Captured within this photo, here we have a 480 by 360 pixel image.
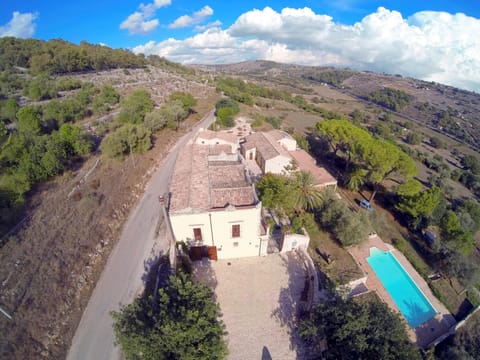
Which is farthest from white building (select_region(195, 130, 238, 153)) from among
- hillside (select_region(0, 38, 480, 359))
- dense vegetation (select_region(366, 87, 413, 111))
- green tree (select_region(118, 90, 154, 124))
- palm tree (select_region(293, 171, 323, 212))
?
dense vegetation (select_region(366, 87, 413, 111))

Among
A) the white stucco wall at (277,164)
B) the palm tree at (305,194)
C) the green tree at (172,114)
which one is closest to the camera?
the palm tree at (305,194)

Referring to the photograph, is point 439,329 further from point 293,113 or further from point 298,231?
point 293,113

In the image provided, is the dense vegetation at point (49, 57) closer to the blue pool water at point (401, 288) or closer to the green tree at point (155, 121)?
the green tree at point (155, 121)

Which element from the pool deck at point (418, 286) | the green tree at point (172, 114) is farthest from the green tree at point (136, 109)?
the pool deck at point (418, 286)

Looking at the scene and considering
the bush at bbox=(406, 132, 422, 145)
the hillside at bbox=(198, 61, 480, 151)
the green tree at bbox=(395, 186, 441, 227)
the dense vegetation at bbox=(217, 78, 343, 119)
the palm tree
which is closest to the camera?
the palm tree

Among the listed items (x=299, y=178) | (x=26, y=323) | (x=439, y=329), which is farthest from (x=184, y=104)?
(x=439, y=329)

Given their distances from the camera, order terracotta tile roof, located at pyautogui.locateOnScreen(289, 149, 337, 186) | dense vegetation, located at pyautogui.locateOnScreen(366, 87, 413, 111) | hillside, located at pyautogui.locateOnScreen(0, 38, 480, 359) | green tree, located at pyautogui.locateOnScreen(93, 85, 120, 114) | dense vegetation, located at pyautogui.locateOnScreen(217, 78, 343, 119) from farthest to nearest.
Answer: dense vegetation, located at pyautogui.locateOnScreen(366, 87, 413, 111) → dense vegetation, located at pyautogui.locateOnScreen(217, 78, 343, 119) → green tree, located at pyautogui.locateOnScreen(93, 85, 120, 114) → terracotta tile roof, located at pyautogui.locateOnScreen(289, 149, 337, 186) → hillside, located at pyautogui.locateOnScreen(0, 38, 480, 359)

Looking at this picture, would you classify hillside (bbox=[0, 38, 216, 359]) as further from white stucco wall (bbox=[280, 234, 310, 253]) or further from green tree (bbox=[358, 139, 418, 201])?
green tree (bbox=[358, 139, 418, 201])
